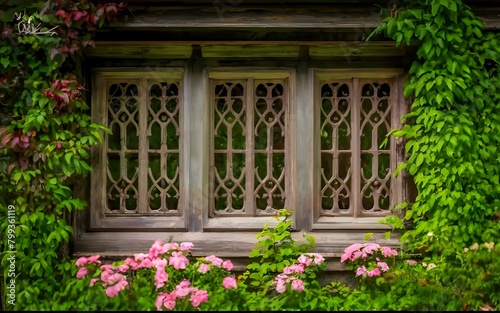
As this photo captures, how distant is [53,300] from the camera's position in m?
5.68

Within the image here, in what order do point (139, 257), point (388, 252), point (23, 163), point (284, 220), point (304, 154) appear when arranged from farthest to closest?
point (304, 154) → point (284, 220) → point (388, 252) → point (23, 163) → point (139, 257)

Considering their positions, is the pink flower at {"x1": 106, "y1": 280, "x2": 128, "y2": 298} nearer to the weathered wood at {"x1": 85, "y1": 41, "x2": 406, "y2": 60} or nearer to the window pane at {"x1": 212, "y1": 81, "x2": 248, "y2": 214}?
the window pane at {"x1": 212, "y1": 81, "x2": 248, "y2": 214}

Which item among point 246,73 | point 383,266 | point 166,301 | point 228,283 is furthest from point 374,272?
point 246,73

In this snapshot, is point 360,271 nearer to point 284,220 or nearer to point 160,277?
point 284,220

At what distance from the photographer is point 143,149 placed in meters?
6.60

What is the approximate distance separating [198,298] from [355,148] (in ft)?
7.32

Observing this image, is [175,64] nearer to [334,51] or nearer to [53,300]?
[334,51]

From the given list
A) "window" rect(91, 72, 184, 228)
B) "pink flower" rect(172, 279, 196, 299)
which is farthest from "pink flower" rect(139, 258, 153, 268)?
"window" rect(91, 72, 184, 228)

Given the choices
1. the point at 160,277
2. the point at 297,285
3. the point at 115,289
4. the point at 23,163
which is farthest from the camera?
the point at 23,163

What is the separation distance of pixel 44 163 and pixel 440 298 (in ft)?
11.9

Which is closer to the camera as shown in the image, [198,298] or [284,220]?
[198,298]

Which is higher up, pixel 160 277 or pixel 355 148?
pixel 355 148

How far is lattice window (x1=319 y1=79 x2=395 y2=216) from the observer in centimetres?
658

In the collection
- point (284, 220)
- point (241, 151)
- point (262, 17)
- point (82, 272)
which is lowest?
point (82, 272)
